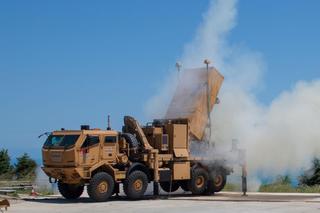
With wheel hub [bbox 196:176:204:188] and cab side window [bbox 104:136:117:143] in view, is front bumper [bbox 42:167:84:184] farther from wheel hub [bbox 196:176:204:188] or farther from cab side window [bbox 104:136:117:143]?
wheel hub [bbox 196:176:204:188]

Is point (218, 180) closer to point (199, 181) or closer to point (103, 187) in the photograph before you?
point (199, 181)

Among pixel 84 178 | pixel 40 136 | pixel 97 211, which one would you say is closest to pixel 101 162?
pixel 84 178

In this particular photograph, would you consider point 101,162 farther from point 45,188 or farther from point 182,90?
point 45,188

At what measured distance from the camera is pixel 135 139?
28.8 m

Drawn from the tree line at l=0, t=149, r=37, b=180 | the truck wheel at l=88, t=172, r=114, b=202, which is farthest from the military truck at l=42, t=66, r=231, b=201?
the tree line at l=0, t=149, r=37, b=180

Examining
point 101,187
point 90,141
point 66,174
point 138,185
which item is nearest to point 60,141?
point 90,141

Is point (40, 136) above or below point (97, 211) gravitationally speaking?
above

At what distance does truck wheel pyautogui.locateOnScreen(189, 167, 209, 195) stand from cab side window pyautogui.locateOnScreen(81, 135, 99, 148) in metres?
4.98

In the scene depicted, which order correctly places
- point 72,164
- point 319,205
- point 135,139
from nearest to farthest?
point 319,205 → point 72,164 → point 135,139

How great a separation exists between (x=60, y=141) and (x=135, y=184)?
3.48 meters

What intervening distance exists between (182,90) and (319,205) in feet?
32.4

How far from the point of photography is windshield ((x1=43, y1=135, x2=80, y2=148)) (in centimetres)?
2686

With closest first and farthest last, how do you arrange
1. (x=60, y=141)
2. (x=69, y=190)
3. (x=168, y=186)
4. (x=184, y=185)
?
(x=60, y=141)
(x=69, y=190)
(x=184, y=185)
(x=168, y=186)

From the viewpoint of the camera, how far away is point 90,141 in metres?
27.0
